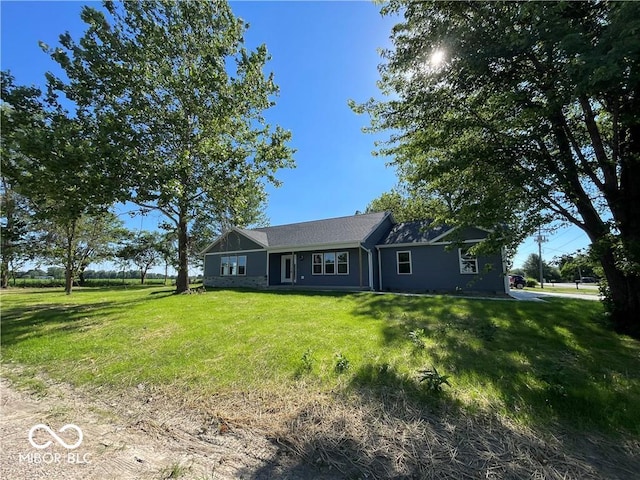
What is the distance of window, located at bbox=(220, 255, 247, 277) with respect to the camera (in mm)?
21750

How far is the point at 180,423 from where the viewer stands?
352 centimetres

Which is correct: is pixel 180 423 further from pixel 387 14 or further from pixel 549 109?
pixel 387 14

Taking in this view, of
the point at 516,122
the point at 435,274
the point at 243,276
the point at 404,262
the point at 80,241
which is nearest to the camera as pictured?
the point at 516,122

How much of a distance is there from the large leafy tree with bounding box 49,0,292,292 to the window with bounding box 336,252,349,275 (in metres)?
6.16

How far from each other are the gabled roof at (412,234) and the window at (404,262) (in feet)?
2.20

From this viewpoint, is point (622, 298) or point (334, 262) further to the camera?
point (334, 262)

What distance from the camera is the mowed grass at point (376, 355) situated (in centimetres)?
382

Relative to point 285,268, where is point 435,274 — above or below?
below

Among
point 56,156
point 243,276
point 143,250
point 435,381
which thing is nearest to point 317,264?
point 243,276

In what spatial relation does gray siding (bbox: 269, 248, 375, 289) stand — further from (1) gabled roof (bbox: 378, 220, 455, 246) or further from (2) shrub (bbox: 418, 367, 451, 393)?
(2) shrub (bbox: 418, 367, 451, 393)

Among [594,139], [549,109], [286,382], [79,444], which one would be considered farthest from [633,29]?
[79,444]

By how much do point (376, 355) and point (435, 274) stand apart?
1145 centimetres

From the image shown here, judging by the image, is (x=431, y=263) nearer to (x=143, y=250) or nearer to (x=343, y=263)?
(x=343, y=263)

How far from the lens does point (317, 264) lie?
18.6m
